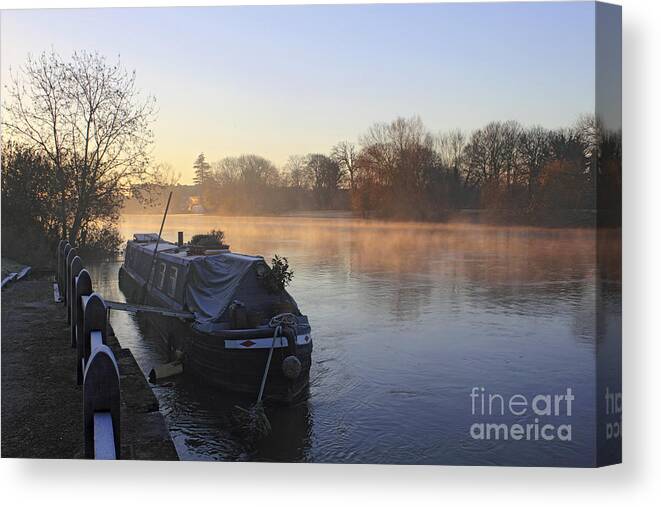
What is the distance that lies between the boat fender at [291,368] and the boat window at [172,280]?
1.66 metres

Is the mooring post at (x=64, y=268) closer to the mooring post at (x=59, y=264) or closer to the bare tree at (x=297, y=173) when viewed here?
the mooring post at (x=59, y=264)

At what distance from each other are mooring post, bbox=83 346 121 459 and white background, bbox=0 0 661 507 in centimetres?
161

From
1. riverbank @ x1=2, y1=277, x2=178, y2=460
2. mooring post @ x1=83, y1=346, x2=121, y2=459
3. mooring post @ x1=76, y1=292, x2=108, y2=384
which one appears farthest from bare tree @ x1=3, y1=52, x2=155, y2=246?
mooring post @ x1=83, y1=346, x2=121, y2=459

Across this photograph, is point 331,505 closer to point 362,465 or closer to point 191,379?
point 362,465

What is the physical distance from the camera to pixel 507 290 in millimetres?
5914

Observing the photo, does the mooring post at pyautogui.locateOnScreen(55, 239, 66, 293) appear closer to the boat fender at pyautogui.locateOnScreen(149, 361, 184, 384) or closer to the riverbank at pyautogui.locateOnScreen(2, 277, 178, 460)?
the riverbank at pyautogui.locateOnScreen(2, 277, 178, 460)

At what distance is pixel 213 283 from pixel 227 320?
0.51 metres

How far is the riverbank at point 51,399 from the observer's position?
5.19m

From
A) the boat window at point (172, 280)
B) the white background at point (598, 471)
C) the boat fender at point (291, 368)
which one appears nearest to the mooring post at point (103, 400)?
the white background at point (598, 471)

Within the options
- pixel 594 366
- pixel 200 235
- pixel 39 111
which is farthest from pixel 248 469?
pixel 39 111

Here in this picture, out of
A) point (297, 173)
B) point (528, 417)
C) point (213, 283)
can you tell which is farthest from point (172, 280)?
point (528, 417)

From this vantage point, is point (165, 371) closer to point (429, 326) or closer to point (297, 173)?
point (297, 173)

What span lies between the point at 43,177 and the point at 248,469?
313cm

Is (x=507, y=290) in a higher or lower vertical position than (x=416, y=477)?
higher
